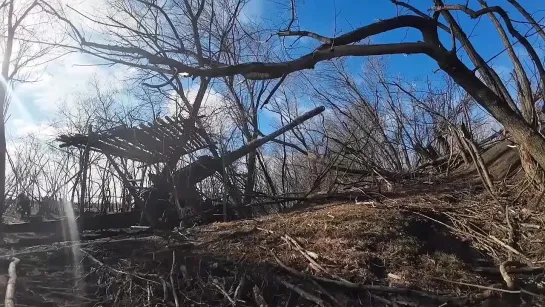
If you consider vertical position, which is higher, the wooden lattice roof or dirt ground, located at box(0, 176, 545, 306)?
the wooden lattice roof

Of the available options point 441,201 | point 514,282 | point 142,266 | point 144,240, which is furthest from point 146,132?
point 514,282

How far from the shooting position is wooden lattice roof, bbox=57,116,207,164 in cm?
826

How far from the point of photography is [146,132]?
8.54 m

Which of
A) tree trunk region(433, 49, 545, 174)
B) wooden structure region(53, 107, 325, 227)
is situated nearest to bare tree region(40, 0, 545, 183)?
tree trunk region(433, 49, 545, 174)

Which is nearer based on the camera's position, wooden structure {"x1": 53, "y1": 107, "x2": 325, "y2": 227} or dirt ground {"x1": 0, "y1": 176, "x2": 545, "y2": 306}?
dirt ground {"x1": 0, "y1": 176, "x2": 545, "y2": 306}

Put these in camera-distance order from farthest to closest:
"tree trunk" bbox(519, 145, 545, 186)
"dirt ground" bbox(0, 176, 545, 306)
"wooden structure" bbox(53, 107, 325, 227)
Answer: "wooden structure" bbox(53, 107, 325, 227) → "tree trunk" bbox(519, 145, 545, 186) → "dirt ground" bbox(0, 176, 545, 306)

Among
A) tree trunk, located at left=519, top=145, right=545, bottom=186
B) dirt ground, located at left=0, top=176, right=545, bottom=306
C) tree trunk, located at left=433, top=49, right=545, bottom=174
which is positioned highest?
tree trunk, located at left=433, top=49, right=545, bottom=174

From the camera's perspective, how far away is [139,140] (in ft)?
28.2

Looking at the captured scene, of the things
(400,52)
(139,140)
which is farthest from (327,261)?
(139,140)

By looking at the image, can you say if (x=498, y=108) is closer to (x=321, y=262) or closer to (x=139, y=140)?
(x=321, y=262)

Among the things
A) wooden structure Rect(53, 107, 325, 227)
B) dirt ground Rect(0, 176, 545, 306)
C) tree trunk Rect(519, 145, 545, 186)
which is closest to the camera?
dirt ground Rect(0, 176, 545, 306)

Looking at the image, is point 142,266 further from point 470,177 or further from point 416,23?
point 470,177

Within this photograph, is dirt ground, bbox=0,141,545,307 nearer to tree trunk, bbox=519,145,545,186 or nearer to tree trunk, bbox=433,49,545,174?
tree trunk, bbox=519,145,545,186

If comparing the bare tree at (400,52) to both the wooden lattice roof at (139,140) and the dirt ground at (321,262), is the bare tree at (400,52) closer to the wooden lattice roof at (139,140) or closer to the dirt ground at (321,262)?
the dirt ground at (321,262)
